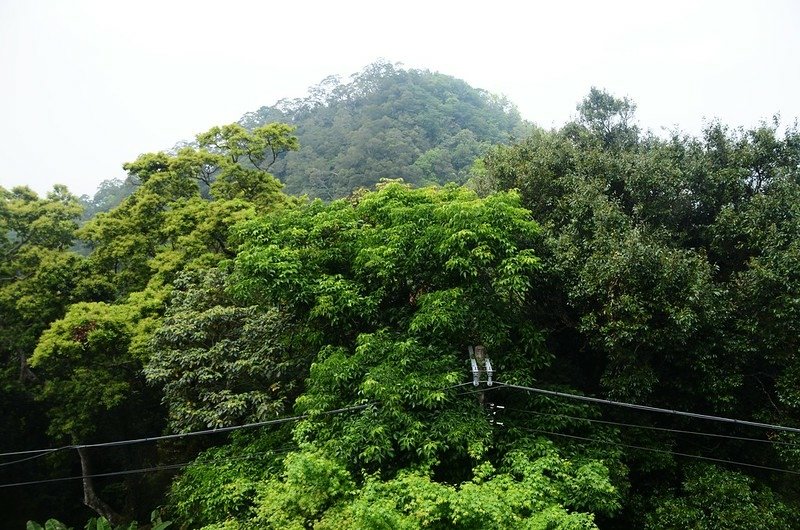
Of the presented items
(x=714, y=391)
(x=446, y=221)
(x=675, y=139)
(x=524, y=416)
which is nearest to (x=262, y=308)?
(x=446, y=221)

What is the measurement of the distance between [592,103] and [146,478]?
19.2 m

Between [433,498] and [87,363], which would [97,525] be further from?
[433,498]

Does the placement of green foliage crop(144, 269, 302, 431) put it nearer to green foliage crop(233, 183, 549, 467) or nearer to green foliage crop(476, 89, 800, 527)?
green foliage crop(233, 183, 549, 467)

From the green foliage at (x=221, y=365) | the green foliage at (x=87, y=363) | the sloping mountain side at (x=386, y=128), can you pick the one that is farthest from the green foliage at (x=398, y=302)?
the sloping mountain side at (x=386, y=128)

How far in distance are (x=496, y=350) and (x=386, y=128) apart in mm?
47698

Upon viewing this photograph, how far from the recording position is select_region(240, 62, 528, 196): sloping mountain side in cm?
4509

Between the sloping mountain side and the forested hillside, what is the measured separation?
2372 cm

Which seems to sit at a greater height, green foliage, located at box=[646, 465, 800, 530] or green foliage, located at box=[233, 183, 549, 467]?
green foliage, located at box=[233, 183, 549, 467]

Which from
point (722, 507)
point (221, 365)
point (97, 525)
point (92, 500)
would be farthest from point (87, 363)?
point (722, 507)


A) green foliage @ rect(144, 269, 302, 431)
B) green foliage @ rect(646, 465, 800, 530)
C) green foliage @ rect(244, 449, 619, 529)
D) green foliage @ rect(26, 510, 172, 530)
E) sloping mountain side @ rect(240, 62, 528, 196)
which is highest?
sloping mountain side @ rect(240, 62, 528, 196)

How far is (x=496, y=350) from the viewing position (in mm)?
9938

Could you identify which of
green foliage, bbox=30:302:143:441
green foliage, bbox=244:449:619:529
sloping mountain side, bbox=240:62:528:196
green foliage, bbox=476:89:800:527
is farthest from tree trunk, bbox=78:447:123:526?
sloping mountain side, bbox=240:62:528:196

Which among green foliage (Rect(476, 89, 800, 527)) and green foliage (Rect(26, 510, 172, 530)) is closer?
green foliage (Rect(476, 89, 800, 527))

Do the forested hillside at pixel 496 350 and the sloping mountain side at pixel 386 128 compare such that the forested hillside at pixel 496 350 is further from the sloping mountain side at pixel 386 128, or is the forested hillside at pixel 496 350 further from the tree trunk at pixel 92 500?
the sloping mountain side at pixel 386 128
